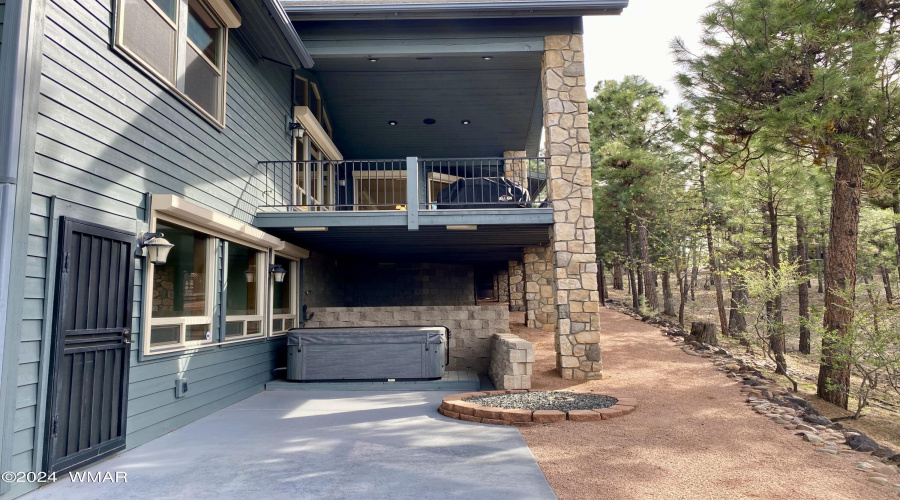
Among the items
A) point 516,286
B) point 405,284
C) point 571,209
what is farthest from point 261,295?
point 516,286

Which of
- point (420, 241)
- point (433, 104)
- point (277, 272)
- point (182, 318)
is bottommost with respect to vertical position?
point (182, 318)

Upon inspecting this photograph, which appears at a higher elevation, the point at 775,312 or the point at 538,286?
the point at 538,286

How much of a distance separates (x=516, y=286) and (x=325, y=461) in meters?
12.1

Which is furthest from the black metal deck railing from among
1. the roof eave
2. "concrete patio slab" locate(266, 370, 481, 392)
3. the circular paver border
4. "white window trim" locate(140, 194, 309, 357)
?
the circular paver border

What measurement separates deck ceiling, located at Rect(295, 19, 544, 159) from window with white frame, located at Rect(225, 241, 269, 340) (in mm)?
3197

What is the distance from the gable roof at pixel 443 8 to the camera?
7422 mm

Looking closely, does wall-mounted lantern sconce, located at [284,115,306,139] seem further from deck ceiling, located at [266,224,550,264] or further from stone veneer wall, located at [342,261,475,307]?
stone veneer wall, located at [342,261,475,307]

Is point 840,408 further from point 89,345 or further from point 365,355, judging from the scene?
point 89,345

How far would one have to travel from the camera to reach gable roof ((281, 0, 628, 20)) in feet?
24.3

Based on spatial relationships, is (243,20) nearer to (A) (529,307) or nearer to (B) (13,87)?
(B) (13,87)

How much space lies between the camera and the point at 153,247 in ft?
14.6

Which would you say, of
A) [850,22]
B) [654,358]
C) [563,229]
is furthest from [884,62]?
[654,358]

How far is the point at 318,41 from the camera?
797cm

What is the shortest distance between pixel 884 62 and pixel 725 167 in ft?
7.14
